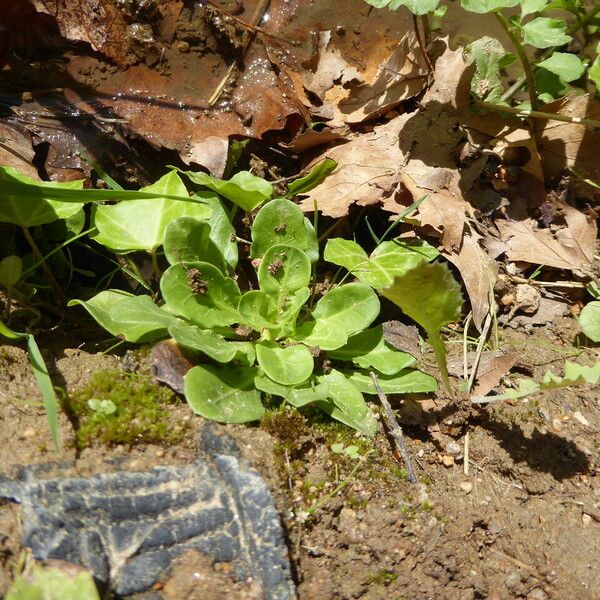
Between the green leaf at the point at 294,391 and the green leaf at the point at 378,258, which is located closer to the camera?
the green leaf at the point at 294,391

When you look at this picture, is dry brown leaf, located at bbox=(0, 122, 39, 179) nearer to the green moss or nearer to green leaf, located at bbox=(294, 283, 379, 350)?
the green moss

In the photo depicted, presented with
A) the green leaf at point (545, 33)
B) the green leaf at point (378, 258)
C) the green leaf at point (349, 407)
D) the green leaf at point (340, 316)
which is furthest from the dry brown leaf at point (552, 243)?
the green leaf at point (349, 407)

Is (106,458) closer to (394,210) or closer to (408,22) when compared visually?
(394,210)

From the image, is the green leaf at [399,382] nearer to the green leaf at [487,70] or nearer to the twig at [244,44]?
the green leaf at [487,70]

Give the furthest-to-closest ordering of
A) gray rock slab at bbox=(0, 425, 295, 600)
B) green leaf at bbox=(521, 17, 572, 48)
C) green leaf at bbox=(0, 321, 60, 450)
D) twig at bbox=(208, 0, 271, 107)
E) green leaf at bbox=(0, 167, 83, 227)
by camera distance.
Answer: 1. twig at bbox=(208, 0, 271, 107)
2. green leaf at bbox=(521, 17, 572, 48)
3. green leaf at bbox=(0, 167, 83, 227)
4. green leaf at bbox=(0, 321, 60, 450)
5. gray rock slab at bbox=(0, 425, 295, 600)

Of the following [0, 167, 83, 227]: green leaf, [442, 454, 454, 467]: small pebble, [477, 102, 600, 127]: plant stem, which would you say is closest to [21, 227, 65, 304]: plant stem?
[0, 167, 83, 227]: green leaf
